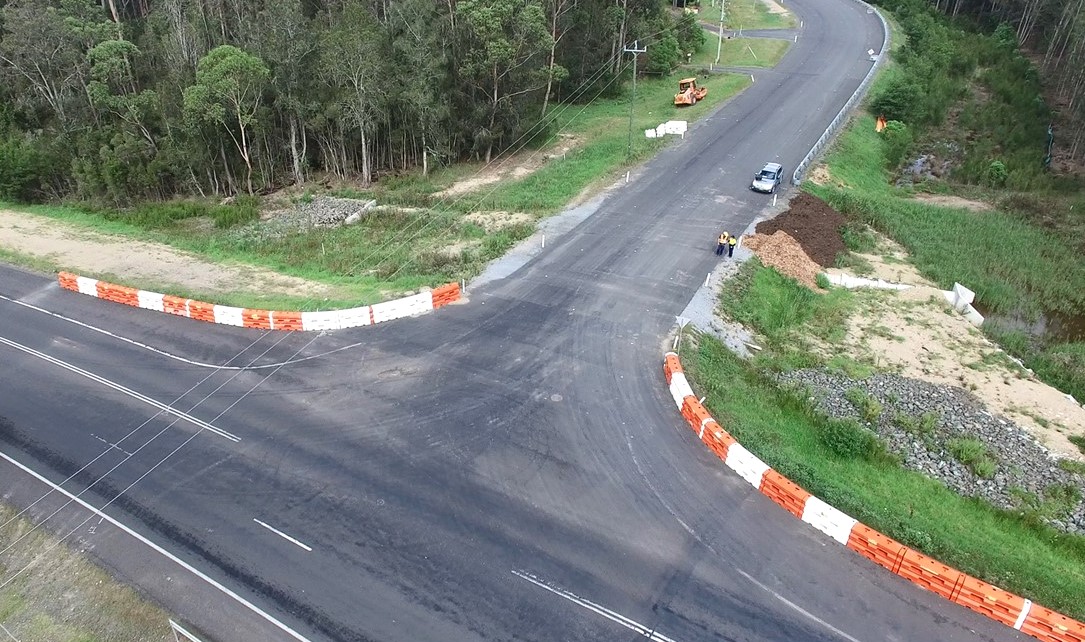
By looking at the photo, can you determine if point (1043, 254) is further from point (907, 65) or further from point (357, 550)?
point (357, 550)

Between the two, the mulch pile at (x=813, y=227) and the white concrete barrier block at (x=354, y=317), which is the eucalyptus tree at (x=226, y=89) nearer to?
the white concrete barrier block at (x=354, y=317)

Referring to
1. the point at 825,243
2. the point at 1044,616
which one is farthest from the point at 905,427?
the point at 825,243

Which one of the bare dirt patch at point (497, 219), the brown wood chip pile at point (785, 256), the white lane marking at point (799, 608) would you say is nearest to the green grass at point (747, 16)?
the bare dirt patch at point (497, 219)

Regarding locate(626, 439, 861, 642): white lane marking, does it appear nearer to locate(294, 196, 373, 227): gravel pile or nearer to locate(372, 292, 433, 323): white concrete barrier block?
locate(372, 292, 433, 323): white concrete barrier block

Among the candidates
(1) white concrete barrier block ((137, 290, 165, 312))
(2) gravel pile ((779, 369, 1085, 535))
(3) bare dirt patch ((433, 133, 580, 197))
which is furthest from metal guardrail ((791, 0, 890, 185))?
(1) white concrete barrier block ((137, 290, 165, 312))

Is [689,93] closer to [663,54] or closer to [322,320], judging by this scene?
[663,54]

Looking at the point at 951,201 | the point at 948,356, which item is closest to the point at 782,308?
the point at 948,356
